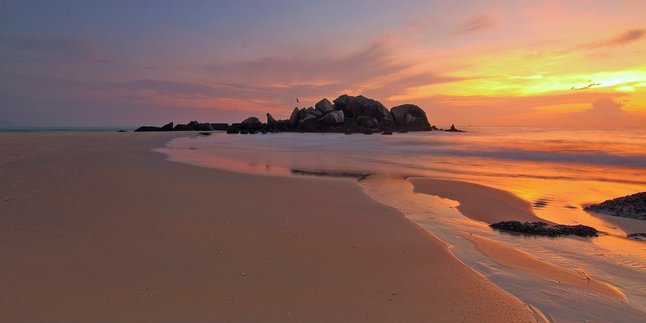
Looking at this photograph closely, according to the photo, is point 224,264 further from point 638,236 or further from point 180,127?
point 180,127

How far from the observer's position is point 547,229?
19.5ft

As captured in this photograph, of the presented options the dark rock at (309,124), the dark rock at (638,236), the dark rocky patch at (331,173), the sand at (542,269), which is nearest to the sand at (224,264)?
the sand at (542,269)

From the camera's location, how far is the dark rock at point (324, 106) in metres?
62.0

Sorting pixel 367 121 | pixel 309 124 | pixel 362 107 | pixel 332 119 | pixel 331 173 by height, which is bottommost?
pixel 331 173

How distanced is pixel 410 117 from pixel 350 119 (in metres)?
11.4

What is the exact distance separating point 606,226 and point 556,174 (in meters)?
8.55

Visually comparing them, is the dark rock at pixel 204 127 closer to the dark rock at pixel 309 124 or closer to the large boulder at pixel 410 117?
the dark rock at pixel 309 124

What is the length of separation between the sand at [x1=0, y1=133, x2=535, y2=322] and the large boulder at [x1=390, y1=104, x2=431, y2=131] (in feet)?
198

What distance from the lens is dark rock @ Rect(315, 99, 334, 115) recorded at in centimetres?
6203

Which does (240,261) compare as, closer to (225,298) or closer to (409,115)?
(225,298)

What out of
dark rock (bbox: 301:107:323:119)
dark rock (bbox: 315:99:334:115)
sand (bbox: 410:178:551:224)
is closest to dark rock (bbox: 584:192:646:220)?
sand (bbox: 410:178:551:224)

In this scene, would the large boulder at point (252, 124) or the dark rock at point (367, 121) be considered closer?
the dark rock at point (367, 121)

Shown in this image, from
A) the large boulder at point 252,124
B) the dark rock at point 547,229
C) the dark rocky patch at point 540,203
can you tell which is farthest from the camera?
the large boulder at point 252,124

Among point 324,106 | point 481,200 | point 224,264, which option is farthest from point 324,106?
point 224,264
